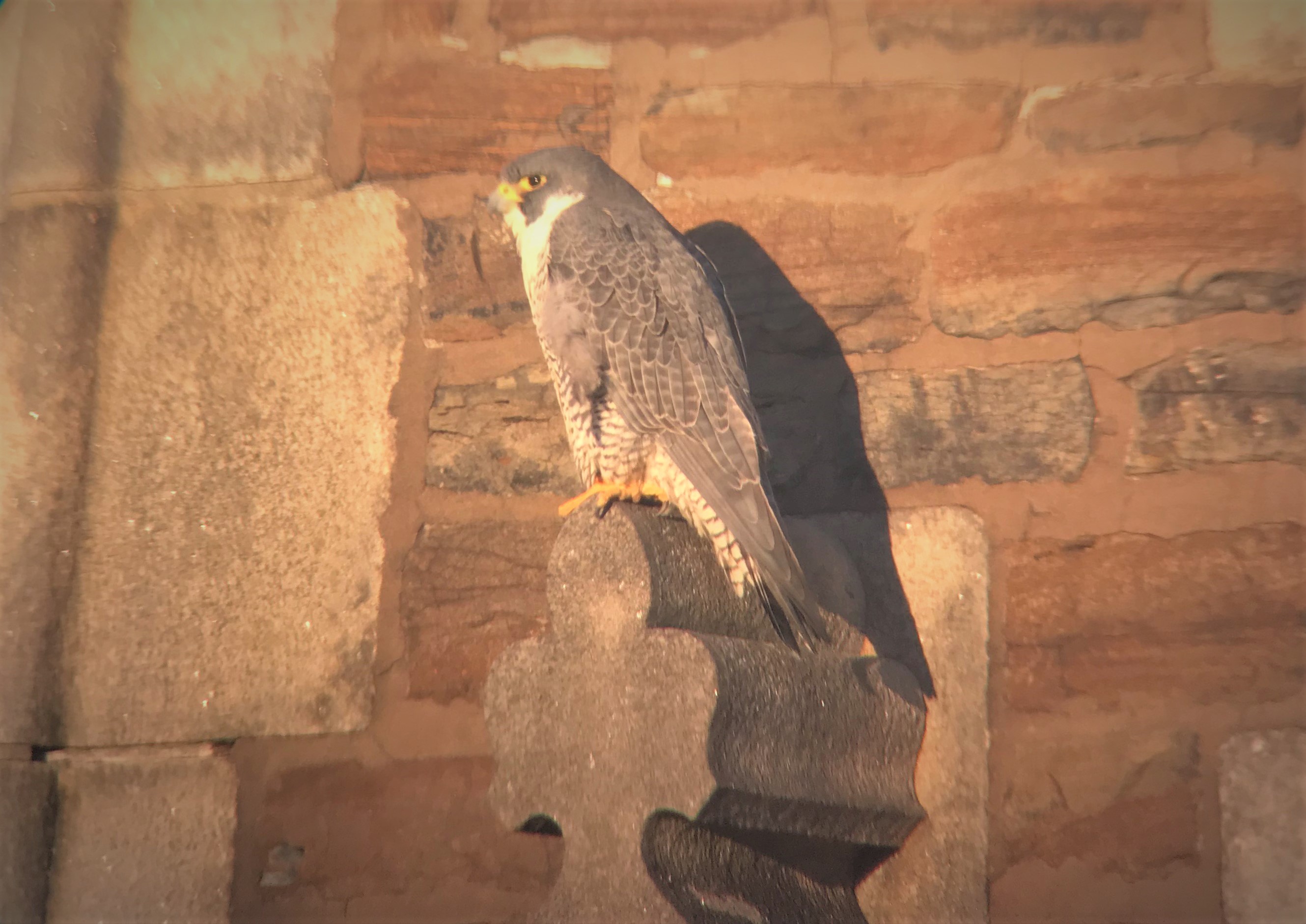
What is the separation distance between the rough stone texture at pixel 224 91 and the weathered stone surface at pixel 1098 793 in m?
1.97

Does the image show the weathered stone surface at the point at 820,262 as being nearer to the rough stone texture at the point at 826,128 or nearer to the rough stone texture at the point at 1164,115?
the rough stone texture at the point at 826,128

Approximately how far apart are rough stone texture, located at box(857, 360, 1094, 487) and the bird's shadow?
0.17ft

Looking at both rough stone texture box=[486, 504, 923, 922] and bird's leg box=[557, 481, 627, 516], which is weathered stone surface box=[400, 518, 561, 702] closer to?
bird's leg box=[557, 481, 627, 516]

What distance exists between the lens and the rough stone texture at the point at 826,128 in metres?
2.42

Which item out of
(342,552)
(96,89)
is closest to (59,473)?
(342,552)

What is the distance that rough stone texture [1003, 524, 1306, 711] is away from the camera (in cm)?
207

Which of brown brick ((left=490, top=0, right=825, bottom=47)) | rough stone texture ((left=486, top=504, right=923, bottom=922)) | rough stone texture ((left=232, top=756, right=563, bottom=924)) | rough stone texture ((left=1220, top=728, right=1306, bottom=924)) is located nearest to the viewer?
rough stone texture ((left=486, top=504, right=923, bottom=922))

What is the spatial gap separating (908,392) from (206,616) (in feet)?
5.03

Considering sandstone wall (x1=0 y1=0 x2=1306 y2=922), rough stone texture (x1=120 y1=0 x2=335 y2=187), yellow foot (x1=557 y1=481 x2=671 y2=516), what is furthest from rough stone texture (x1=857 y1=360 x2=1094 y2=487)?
rough stone texture (x1=120 y1=0 x2=335 y2=187)

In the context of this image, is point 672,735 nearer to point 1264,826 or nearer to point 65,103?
point 1264,826

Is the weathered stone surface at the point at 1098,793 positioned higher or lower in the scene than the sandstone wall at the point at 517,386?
lower

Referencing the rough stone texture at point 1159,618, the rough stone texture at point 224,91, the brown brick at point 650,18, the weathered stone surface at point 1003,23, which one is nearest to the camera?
the rough stone texture at point 1159,618

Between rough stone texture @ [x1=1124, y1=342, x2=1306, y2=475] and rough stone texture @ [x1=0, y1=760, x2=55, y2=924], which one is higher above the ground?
rough stone texture @ [x1=1124, y1=342, x2=1306, y2=475]

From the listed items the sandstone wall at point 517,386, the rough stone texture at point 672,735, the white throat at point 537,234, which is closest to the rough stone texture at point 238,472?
the sandstone wall at point 517,386
